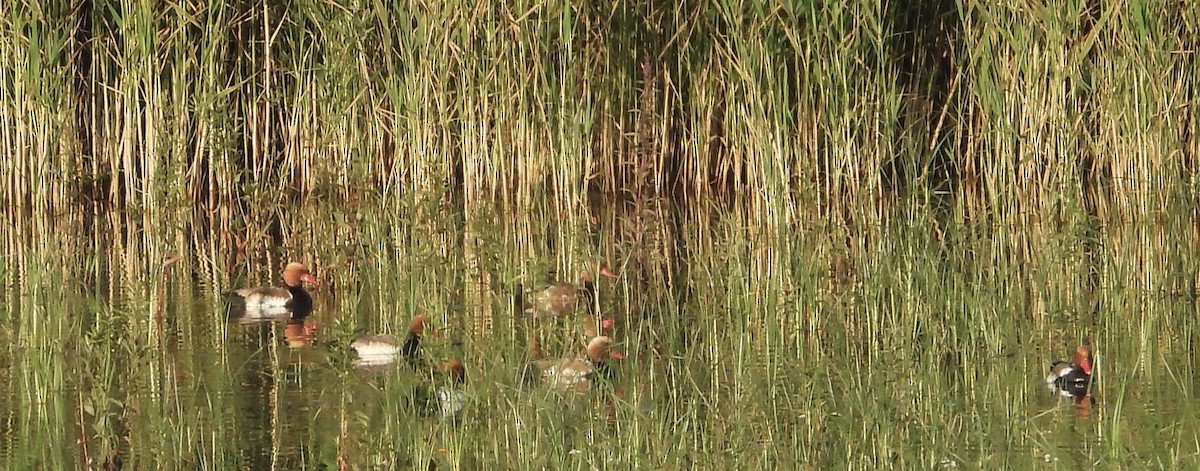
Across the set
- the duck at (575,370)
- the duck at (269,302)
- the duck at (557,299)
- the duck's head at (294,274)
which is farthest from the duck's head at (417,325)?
the duck's head at (294,274)

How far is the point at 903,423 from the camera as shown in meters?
4.04

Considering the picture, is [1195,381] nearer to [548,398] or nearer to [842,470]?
[842,470]

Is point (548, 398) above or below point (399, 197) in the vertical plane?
below

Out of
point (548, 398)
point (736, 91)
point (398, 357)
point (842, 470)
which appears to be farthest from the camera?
point (736, 91)

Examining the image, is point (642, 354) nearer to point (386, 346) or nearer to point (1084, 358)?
point (386, 346)

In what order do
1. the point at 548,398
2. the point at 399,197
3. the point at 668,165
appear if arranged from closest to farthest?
the point at 548,398, the point at 399,197, the point at 668,165

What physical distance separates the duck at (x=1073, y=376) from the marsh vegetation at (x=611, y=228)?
0.19 feet

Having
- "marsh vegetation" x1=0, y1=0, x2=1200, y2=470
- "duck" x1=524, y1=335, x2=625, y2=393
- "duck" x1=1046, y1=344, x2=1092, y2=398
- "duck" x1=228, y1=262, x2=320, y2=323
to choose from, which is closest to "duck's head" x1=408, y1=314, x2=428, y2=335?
"marsh vegetation" x1=0, y1=0, x2=1200, y2=470

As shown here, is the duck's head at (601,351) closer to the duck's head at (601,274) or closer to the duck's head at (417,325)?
the duck's head at (417,325)

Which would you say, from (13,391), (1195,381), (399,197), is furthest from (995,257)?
(13,391)

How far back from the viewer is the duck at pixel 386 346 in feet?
16.4

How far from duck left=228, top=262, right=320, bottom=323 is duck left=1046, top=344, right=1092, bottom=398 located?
2347 mm

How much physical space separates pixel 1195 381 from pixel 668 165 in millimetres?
4284

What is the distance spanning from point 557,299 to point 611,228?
1.97 meters
